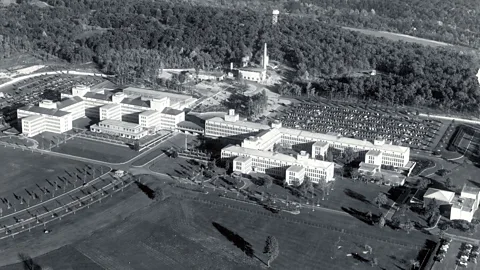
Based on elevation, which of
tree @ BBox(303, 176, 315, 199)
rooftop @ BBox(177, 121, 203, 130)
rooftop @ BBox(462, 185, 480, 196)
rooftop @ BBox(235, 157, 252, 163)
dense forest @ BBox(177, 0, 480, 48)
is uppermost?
dense forest @ BBox(177, 0, 480, 48)

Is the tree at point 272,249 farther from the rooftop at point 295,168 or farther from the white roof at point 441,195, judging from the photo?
the white roof at point 441,195

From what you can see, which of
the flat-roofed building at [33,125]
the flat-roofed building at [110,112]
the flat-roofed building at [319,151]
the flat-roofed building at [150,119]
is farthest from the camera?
the flat-roofed building at [110,112]

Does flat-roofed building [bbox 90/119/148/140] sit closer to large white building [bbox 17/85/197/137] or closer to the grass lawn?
large white building [bbox 17/85/197/137]

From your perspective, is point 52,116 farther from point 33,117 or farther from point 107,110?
point 107,110

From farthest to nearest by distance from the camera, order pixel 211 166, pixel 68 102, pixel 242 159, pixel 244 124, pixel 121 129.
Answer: pixel 68 102, pixel 121 129, pixel 244 124, pixel 211 166, pixel 242 159

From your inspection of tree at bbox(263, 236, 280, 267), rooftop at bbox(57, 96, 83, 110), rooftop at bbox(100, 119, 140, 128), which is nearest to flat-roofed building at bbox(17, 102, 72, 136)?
rooftop at bbox(57, 96, 83, 110)

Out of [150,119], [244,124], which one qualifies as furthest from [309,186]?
[150,119]

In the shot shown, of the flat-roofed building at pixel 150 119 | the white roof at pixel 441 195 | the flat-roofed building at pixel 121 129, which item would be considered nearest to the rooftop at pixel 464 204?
the white roof at pixel 441 195
